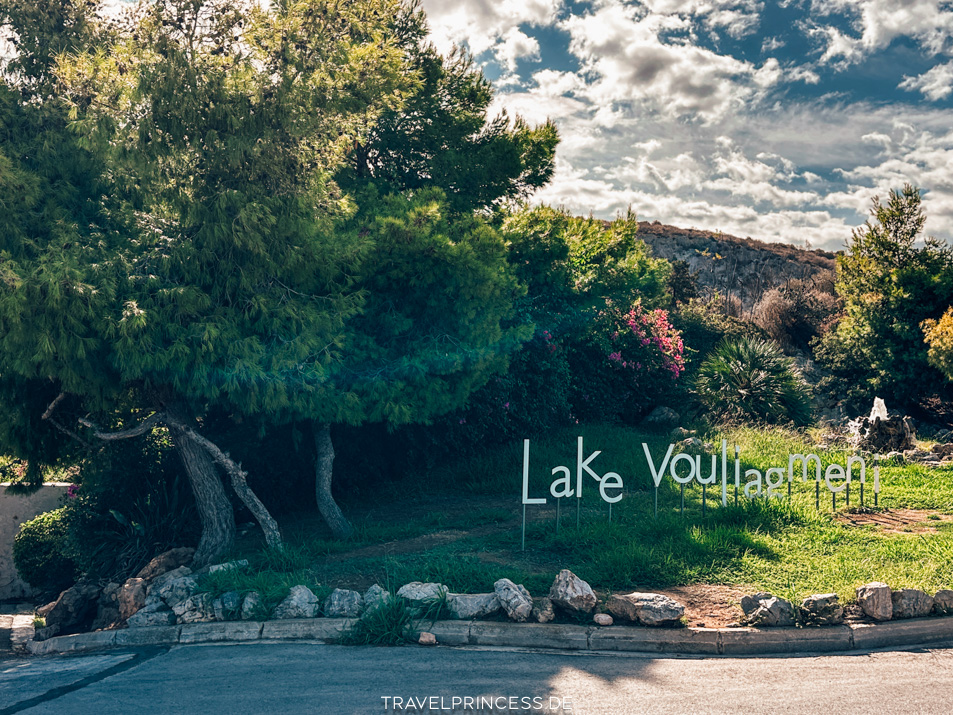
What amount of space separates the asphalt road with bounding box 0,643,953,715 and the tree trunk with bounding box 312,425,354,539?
10.1 ft

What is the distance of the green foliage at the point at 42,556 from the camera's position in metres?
10.3

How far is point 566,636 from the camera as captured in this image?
6004 millimetres

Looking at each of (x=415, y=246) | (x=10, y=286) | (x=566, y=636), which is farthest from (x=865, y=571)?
(x=10, y=286)

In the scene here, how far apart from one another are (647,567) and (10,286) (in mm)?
6205

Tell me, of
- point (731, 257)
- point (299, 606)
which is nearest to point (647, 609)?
point (299, 606)

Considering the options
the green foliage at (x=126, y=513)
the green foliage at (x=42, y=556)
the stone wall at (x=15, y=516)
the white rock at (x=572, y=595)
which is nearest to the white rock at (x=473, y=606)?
the white rock at (x=572, y=595)

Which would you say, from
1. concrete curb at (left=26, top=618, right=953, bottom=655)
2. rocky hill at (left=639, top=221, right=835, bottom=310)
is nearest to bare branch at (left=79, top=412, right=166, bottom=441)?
concrete curb at (left=26, top=618, right=953, bottom=655)

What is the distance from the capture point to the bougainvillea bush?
50.8ft

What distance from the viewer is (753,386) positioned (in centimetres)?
1581

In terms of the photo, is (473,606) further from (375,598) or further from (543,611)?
(375,598)

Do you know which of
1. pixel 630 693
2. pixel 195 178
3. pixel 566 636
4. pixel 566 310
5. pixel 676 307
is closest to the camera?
pixel 630 693

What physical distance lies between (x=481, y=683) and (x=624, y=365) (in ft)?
37.1

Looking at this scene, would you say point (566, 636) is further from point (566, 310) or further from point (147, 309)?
point (566, 310)

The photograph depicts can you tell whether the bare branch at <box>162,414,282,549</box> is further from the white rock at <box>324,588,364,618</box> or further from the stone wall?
the stone wall
